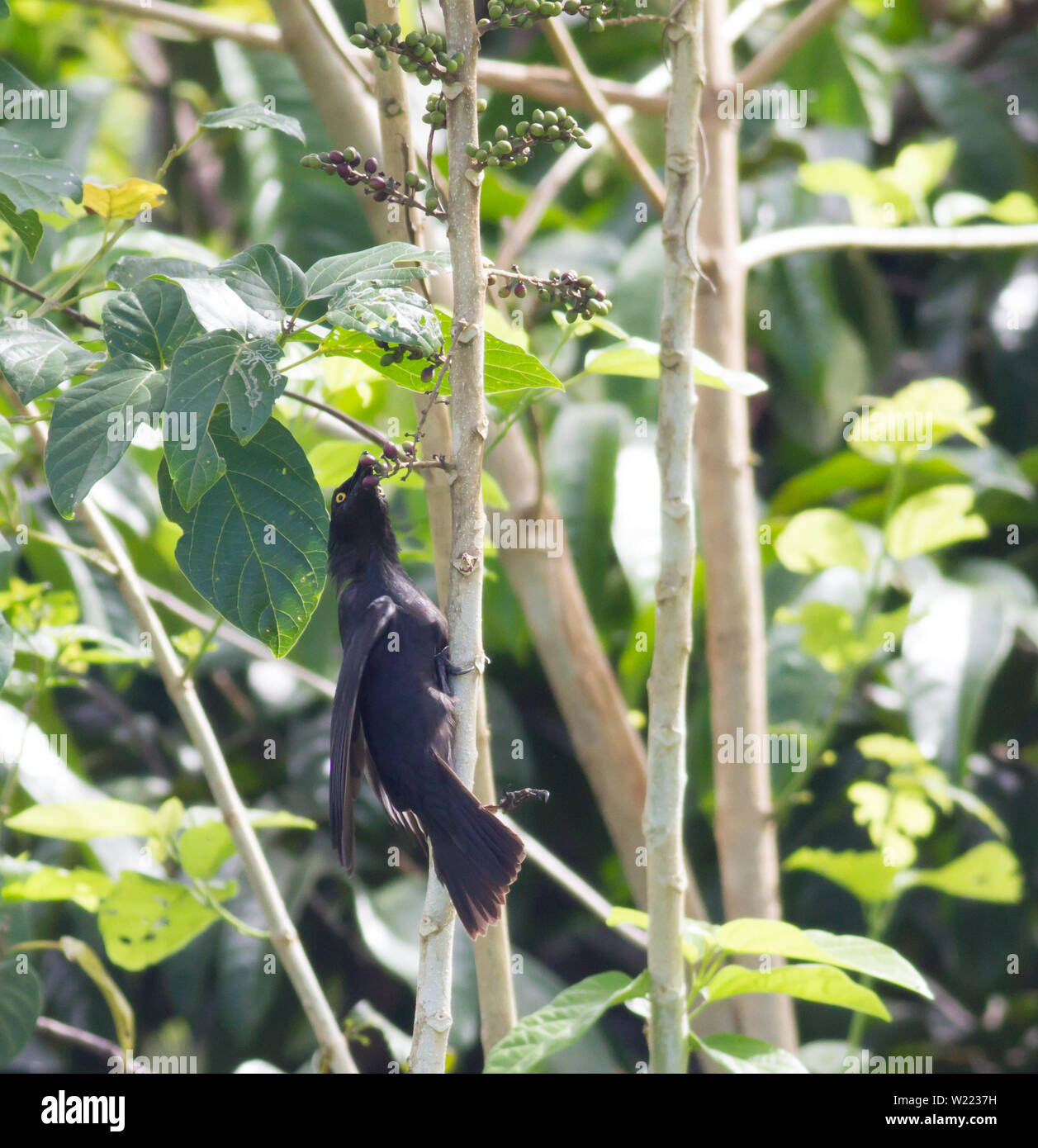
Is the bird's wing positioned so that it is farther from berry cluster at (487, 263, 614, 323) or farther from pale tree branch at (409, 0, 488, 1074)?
berry cluster at (487, 263, 614, 323)

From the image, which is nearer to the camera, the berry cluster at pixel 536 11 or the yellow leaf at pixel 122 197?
the berry cluster at pixel 536 11

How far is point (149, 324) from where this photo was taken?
0.97 meters

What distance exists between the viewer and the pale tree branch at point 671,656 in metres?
0.95

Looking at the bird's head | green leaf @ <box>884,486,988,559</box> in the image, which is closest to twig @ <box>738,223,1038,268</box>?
green leaf @ <box>884,486,988,559</box>

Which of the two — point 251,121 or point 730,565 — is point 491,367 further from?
point 730,565

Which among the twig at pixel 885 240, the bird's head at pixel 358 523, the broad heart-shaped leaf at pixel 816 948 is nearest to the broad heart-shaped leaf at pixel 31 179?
the bird's head at pixel 358 523

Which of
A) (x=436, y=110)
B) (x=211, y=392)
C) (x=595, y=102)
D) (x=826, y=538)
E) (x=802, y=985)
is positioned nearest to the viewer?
(x=211, y=392)

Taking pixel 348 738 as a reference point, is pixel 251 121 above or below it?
above

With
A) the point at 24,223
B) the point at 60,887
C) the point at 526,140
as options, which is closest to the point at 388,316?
the point at 526,140

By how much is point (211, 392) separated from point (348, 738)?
0.48 metres

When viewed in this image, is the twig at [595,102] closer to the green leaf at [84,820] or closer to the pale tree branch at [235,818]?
the pale tree branch at [235,818]

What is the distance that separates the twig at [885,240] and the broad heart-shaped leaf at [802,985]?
1151mm
